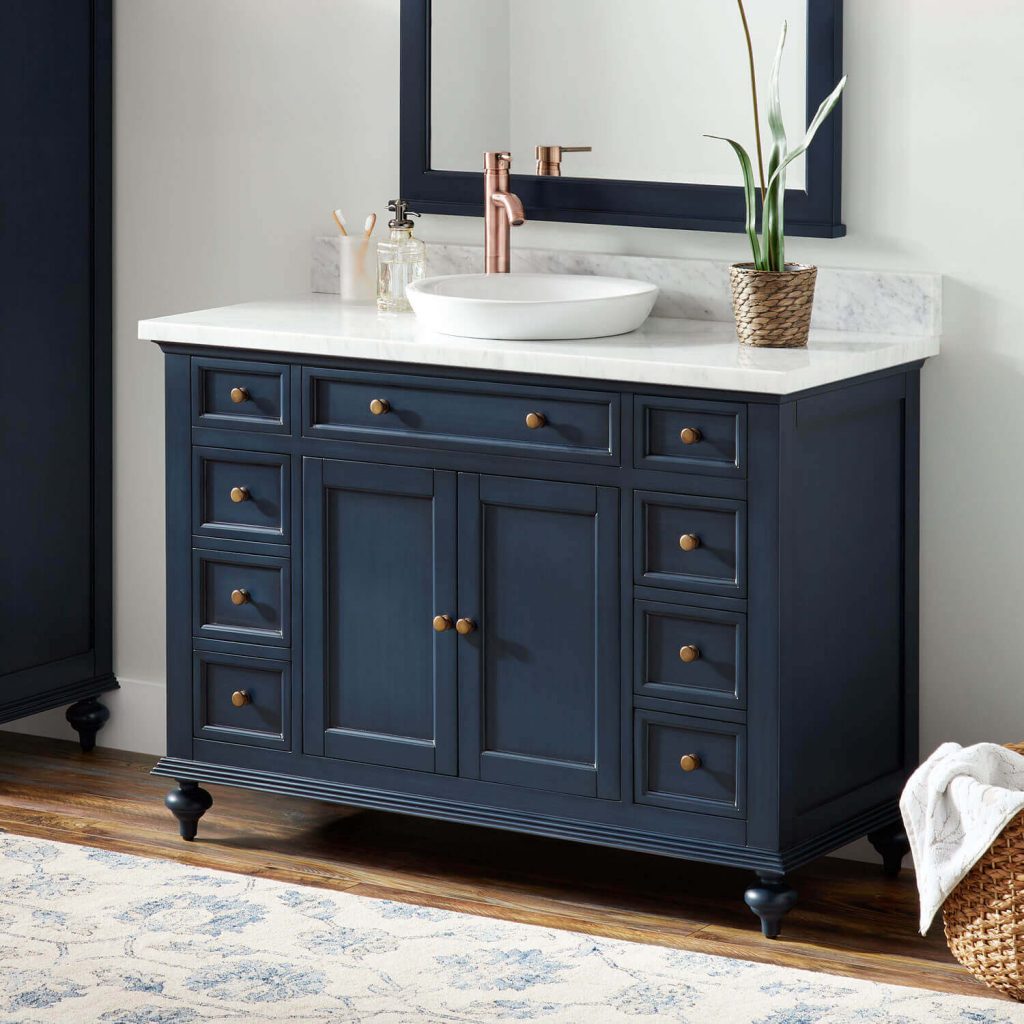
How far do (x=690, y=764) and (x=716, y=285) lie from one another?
2.66ft

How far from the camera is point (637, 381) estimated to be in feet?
8.96

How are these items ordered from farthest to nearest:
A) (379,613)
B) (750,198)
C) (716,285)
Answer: (716,285)
(379,613)
(750,198)

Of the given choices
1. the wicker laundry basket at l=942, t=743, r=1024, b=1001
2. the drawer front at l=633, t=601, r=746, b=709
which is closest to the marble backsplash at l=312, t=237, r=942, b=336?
the drawer front at l=633, t=601, r=746, b=709

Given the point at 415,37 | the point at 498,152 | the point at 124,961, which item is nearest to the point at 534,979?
the point at 124,961

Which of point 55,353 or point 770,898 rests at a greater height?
point 55,353

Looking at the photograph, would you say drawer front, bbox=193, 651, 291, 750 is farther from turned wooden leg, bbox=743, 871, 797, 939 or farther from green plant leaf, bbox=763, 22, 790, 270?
green plant leaf, bbox=763, 22, 790, 270

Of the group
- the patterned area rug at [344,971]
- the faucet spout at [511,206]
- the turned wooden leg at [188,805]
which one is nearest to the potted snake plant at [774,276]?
the faucet spout at [511,206]

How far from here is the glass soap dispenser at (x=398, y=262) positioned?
3232 millimetres

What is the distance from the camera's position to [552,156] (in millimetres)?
3203

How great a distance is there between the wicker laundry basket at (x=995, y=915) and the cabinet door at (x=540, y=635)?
55 cm

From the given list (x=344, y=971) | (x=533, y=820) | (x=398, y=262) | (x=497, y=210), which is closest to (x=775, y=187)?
(x=497, y=210)

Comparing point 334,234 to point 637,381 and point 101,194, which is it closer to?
point 101,194

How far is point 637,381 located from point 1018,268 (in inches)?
25.2

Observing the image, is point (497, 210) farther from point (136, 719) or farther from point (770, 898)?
point (136, 719)
